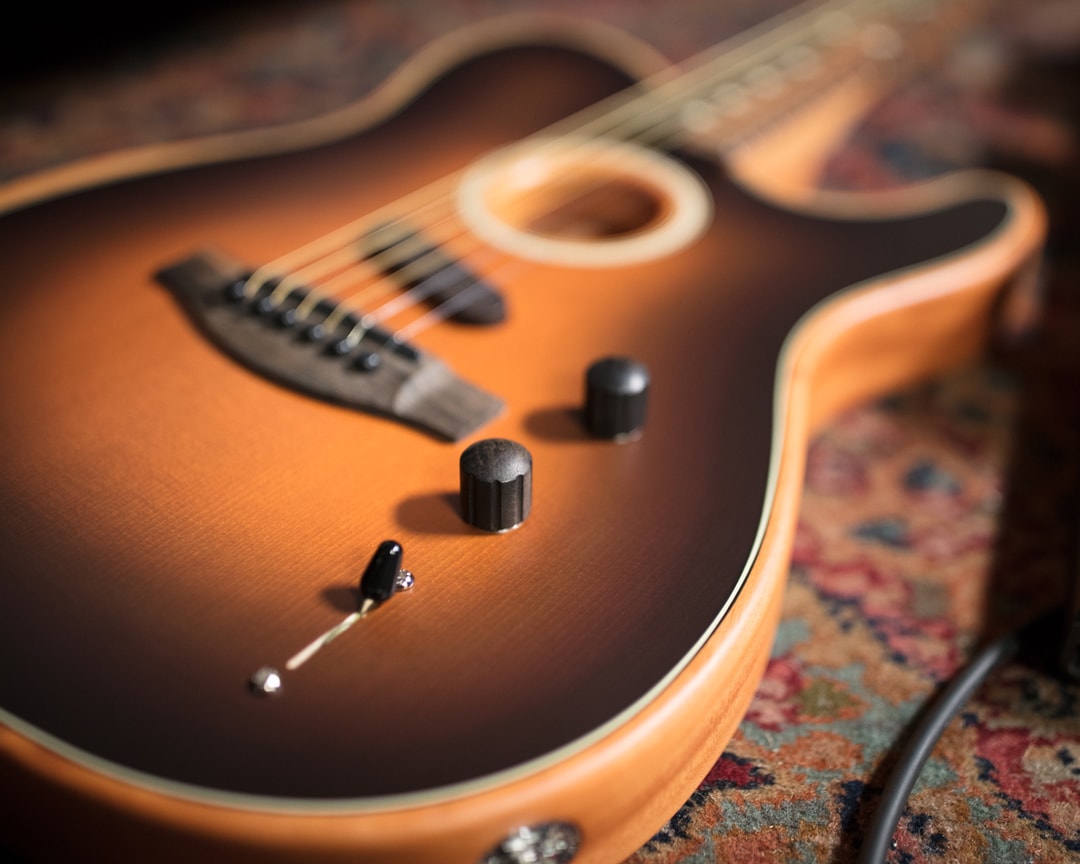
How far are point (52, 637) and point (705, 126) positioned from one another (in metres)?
0.84

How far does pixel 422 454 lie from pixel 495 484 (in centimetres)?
9

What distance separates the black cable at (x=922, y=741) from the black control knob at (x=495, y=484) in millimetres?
299

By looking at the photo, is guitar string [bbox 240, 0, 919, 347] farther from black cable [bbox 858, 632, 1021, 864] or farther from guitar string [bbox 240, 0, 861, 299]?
black cable [bbox 858, 632, 1021, 864]

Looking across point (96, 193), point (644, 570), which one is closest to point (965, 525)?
point (644, 570)

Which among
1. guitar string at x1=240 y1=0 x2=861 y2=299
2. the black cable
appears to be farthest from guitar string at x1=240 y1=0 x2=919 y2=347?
the black cable

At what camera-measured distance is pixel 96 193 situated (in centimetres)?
92

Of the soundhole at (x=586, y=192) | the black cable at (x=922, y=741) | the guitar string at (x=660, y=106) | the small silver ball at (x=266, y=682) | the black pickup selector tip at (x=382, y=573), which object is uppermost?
the guitar string at (x=660, y=106)

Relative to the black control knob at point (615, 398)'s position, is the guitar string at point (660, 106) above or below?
above

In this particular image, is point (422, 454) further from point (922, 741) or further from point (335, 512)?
point (922, 741)

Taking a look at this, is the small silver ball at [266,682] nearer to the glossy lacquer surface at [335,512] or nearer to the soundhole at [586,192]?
the glossy lacquer surface at [335,512]

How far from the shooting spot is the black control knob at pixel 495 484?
0.60 metres

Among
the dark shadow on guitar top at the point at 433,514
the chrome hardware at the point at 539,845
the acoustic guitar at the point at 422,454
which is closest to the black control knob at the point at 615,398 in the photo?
the acoustic guitar at the point at 422,454

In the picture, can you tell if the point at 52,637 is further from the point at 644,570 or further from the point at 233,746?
the point at 644,570

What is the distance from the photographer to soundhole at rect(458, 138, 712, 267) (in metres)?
0.97
